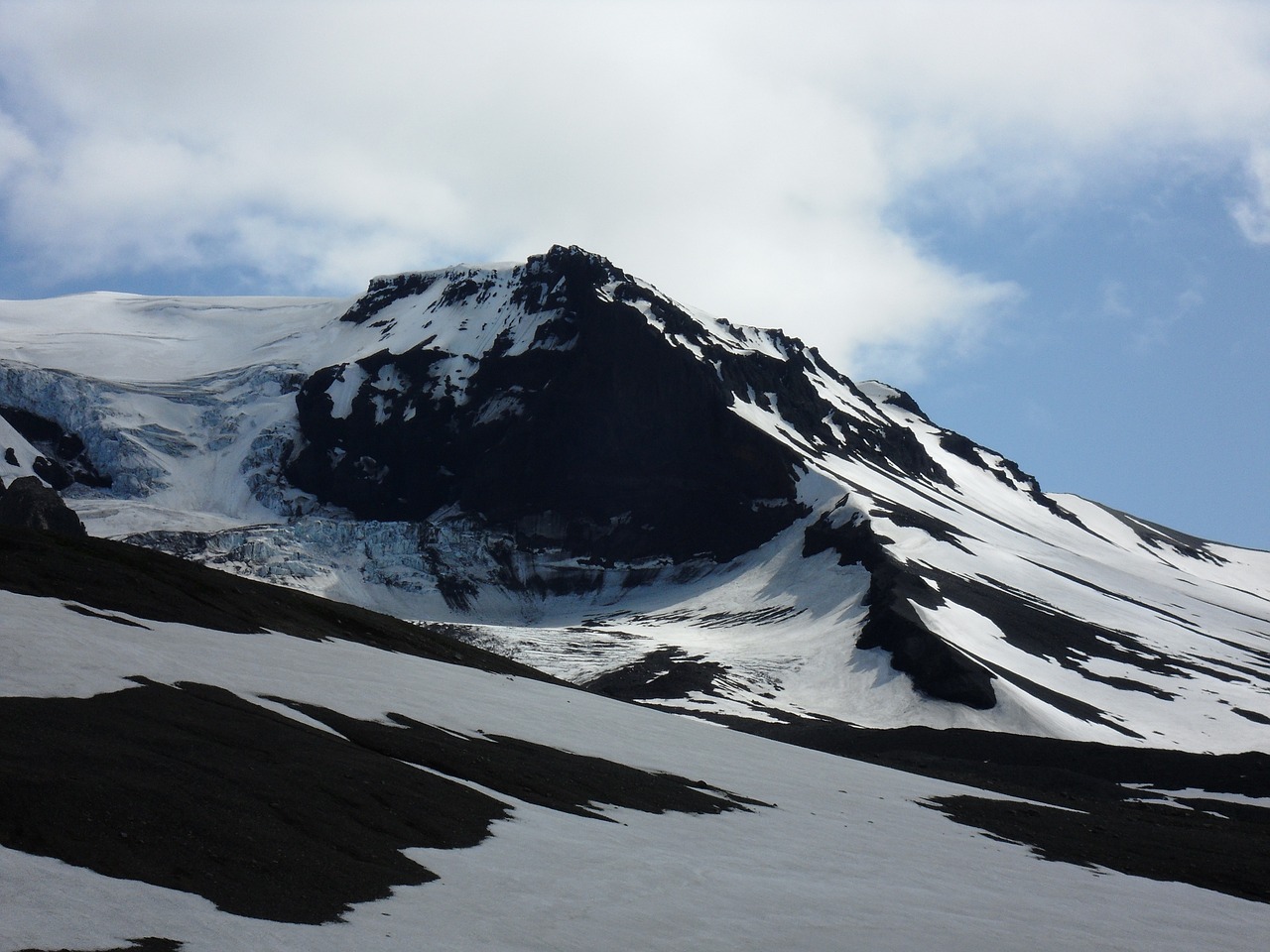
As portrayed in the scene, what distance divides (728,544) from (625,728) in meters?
144

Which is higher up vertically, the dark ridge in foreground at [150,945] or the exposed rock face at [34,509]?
the exposed rock face at [34,509]

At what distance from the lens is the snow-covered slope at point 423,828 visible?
17.2 m

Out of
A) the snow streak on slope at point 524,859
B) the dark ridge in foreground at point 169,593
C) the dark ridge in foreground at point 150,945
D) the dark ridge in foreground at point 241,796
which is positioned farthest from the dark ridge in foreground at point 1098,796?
the dark ridge in foreground at point 150,945

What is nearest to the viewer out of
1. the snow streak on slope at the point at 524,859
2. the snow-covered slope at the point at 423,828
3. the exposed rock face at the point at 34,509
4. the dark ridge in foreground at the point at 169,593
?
the snow streak on slope at the point at 524,859

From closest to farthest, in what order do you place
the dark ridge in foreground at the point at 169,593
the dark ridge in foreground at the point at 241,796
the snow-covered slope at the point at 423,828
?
the snow-covered slope at the point at 423,828 < the dark ridge in foreground at the point at 241,796 < the dark ridge in foreground at the point at 169,593

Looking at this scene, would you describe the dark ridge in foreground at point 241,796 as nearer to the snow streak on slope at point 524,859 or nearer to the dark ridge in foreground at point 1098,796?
the snow streak on slope at point 524,859

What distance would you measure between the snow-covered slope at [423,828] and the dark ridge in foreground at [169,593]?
0.83 ft

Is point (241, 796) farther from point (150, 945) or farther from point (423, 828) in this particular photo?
point (150, 945)

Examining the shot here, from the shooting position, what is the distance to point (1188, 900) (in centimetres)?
3297

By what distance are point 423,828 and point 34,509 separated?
114 meters

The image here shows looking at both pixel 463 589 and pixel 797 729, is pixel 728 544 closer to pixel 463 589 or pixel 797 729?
pixel 463 589

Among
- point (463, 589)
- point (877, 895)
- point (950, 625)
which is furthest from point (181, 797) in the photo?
point (463, 589)

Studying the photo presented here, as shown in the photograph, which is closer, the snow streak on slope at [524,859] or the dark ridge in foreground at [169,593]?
the snow streak on slope at [524,859]

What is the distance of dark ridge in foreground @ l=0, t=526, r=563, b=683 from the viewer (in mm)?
44406
